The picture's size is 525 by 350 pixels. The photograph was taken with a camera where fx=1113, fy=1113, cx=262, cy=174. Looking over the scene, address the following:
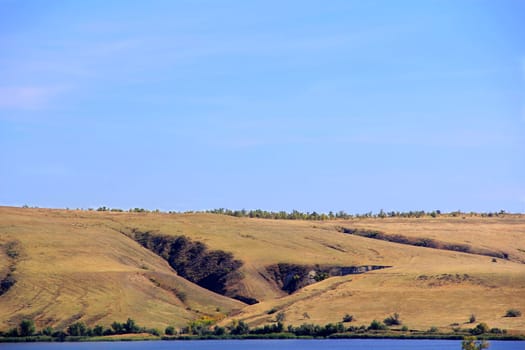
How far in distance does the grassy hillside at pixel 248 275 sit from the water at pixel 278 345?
8.60 meters

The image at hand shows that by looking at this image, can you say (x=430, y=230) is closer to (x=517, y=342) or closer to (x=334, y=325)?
(x=334, y=325)

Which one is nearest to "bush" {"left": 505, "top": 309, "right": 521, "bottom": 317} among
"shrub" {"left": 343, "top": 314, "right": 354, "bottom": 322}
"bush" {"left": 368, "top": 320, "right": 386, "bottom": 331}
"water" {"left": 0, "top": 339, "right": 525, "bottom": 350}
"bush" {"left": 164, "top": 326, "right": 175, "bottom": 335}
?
"water" {"left": 0, "top": 339, "right": 525, "bottom": 350}

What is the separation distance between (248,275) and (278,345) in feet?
133

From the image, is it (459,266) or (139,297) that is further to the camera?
(459,266)

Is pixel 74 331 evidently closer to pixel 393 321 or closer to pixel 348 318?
pixel 348 318

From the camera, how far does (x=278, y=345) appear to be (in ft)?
320

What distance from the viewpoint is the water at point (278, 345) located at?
9194 cm

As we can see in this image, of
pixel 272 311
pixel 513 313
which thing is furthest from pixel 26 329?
pixel 513 313

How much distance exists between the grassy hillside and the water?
860cm

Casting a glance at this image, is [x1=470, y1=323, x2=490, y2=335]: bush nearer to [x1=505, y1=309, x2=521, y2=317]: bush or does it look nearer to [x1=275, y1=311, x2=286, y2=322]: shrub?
[x1=505, y1=309, x2=521, y2=317]: bush

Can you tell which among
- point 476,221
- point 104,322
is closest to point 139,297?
point 104,322

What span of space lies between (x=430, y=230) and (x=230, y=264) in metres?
42.9

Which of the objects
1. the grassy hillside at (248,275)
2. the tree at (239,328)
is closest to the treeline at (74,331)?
the grassy hillside at (248,275)

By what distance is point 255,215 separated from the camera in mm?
192125
